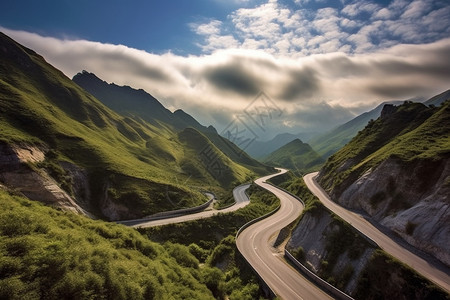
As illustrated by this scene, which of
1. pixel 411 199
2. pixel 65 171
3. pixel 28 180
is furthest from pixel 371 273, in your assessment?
pixel 65 171

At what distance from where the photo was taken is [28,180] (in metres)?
57.5

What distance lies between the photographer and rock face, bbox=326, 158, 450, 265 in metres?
36.5

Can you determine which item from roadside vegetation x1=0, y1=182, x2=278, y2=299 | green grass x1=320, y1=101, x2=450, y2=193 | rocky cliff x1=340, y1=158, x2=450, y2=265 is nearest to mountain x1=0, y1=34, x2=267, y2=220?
roadside vegetation x1=0, y1=182, x2=278, y2=299

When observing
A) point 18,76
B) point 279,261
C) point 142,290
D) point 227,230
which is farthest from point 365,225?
point 18,76

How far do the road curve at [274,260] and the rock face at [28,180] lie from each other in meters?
41.6

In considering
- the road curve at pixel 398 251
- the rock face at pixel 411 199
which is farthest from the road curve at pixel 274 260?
the rock face at pixel 411 199

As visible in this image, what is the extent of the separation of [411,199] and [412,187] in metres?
2.65

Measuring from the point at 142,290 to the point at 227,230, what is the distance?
153ft

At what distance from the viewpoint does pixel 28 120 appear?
7969 centimetres

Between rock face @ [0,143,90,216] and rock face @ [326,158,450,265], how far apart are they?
216ft

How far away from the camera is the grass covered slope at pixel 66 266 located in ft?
53.0

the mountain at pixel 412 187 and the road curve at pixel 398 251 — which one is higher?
the mountain at pixel 412 187

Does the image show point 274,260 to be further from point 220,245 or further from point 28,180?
point 28,180

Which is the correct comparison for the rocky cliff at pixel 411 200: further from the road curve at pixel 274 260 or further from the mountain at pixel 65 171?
the mountain at pixel 65 171
